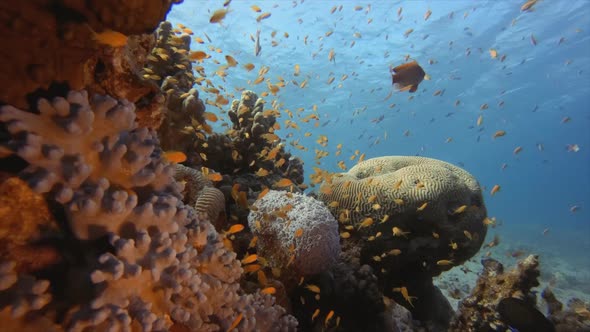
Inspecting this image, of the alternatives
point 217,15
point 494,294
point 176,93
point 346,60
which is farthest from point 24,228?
point 346,60

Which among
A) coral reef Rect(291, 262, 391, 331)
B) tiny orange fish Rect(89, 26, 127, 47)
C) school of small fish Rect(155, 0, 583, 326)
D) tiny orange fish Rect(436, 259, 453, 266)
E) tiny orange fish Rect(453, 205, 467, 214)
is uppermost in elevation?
school of small fish Rect(155, 0, 583, 326)

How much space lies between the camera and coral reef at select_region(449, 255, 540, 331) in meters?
4.35

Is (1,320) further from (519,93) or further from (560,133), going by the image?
(560,133)

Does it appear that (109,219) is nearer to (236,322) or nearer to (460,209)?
(236,322)

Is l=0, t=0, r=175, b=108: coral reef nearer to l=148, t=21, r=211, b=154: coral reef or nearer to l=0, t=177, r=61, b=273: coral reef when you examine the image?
l=0, t=177, r=61, b=273: coral reef

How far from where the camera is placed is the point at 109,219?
5.04ft

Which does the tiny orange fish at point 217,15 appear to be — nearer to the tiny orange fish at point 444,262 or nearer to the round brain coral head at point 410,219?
the round brain coral head at point 410,219

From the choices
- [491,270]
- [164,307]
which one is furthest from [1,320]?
[491,270]

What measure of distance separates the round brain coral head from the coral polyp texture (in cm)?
412

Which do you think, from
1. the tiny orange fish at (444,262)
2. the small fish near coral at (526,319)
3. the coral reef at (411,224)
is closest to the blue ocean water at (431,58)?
the coral reef at (411,224)

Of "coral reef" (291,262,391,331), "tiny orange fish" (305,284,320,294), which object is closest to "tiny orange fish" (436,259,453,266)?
"coral reef" (291,262,391,331)

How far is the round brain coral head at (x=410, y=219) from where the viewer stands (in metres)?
5.73

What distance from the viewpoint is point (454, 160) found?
353 ft

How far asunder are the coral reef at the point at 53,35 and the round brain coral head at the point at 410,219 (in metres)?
4.60
